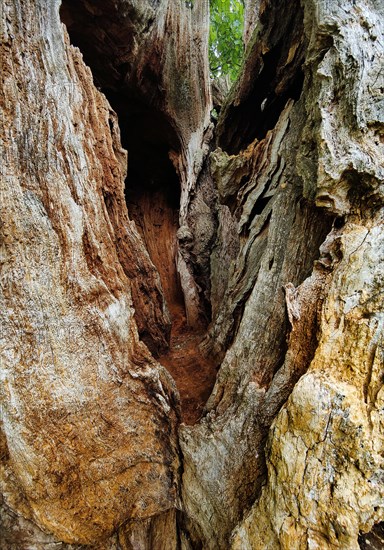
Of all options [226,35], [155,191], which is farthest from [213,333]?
[226,35]

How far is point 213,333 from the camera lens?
3.20m

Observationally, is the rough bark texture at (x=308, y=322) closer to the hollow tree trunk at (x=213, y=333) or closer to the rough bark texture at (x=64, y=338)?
the hollow tree trunk at (x=213, y=333)

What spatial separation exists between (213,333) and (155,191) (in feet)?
11.3

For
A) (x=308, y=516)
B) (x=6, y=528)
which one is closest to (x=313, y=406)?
(x=308, y=516)

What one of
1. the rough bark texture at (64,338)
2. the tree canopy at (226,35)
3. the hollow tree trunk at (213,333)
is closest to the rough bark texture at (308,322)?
the hollow tree trunk at (213,333)

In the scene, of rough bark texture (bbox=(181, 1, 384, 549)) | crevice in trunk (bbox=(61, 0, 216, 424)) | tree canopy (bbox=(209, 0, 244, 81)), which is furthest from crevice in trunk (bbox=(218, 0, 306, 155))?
tree canopy (bbox=(209, 0, 244, 81))

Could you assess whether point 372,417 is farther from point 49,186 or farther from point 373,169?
point 49,186

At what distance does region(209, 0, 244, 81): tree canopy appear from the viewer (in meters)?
6.28

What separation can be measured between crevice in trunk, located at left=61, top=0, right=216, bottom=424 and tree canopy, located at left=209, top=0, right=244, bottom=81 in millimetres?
2202

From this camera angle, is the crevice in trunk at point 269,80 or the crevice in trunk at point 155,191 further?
the crevice in trunk at point 155,191

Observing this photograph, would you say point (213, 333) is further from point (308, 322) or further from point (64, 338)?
point (64, 338)

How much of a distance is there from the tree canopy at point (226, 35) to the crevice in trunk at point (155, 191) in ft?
7.22

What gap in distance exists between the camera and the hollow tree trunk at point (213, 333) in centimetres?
160

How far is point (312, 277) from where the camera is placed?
2.01 metres
